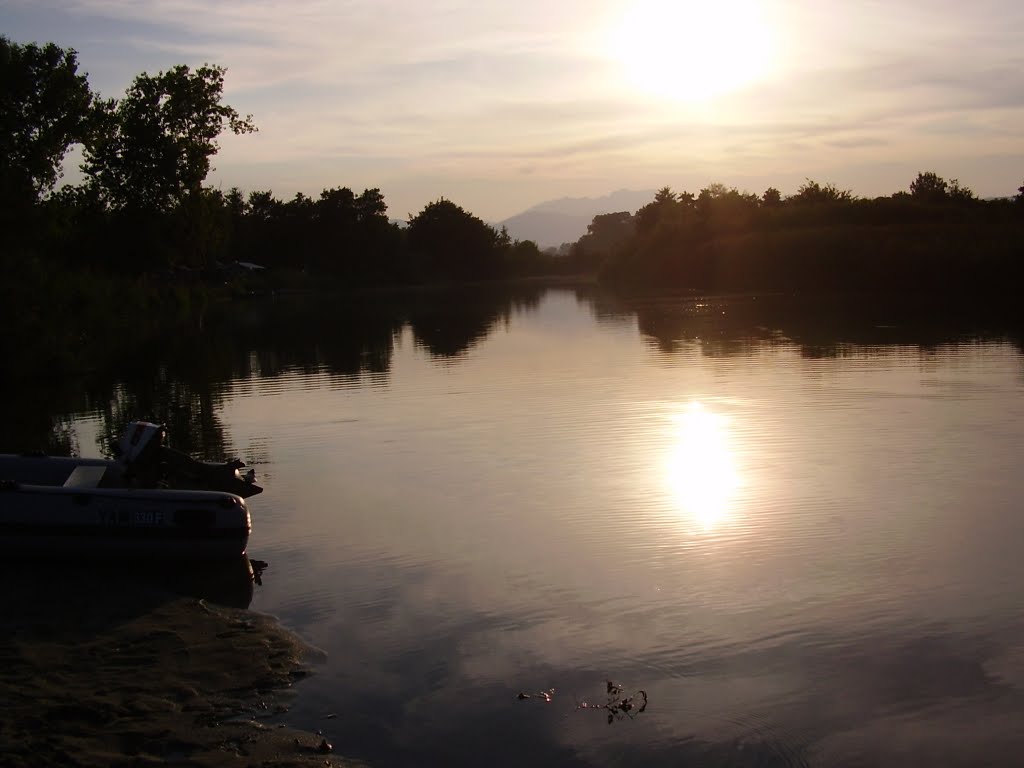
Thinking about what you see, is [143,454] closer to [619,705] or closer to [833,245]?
[619,705]

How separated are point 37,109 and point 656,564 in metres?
31.1

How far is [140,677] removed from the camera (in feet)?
26.4

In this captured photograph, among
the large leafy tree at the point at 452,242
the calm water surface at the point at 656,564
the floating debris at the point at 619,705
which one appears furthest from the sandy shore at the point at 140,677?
the large leafy tree at the point at 452,242

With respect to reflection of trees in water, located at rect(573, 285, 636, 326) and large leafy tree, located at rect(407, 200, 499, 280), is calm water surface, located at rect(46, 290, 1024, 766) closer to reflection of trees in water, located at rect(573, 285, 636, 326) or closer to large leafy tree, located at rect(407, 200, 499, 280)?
reflection of trees in water, located at rect(573, 285, 636, 326)

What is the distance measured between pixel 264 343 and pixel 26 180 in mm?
11344

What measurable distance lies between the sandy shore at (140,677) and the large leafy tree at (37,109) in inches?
1062

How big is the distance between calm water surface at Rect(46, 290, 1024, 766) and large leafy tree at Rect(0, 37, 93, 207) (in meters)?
14.6

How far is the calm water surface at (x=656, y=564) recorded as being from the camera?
760 cm

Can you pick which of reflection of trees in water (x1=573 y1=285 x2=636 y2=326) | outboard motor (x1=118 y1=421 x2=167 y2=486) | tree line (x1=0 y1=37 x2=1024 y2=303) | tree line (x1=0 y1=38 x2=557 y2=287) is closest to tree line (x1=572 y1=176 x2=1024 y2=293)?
tree line (x1=0 y1=37 x2=1024 y2=303)

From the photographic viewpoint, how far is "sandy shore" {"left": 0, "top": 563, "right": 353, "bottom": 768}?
6809mm

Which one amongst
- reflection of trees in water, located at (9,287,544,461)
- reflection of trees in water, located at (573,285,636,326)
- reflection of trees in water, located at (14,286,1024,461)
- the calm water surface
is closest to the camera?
the calm water surface

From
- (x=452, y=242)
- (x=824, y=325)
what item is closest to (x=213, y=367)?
(x=824, y=325)

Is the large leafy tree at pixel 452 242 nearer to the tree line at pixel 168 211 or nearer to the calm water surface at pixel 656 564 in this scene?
the tree line at pixel 168 211

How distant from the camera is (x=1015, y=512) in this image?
12773 mm
